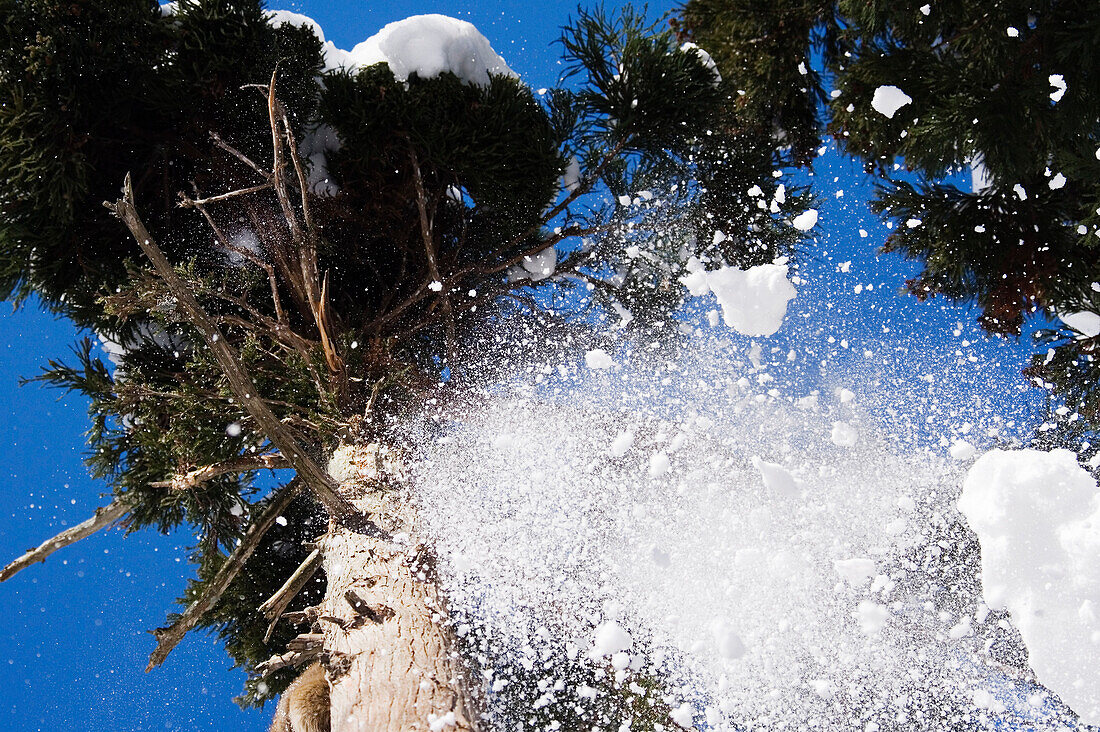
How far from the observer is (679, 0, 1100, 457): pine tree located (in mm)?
3143

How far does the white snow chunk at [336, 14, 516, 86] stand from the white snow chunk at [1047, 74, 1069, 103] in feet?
8.84

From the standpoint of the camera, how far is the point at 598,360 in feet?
13.5

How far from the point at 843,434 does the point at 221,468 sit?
Answer: 10.5 ft

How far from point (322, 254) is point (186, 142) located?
940 mm

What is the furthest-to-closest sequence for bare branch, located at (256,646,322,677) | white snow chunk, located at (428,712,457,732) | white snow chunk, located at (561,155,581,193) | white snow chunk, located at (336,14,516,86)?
white snow chunk, located at (561,155,581,193), white snow chunk, located at (336,14,516,86), bare branch, located at (256,646,322,677), white snow chunk, located at (428,712,457,732)

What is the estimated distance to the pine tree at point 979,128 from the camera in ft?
10.3

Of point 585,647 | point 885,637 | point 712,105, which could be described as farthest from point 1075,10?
point 585,647

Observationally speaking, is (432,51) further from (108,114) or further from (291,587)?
(291,587)

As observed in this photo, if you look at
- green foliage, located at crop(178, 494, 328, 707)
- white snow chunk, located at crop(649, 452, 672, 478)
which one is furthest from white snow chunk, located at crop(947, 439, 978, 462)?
green foliage, located at crop(178, 494, 328, 707)

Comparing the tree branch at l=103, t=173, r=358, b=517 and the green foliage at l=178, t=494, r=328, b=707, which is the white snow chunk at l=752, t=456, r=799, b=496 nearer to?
the tree branch at l=103, t=173, r=358, b=517

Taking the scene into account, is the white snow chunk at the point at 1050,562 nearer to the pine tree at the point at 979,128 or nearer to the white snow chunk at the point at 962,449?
the white snow chunk at the point at 962,449

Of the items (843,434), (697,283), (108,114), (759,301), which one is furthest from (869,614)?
(108,114)

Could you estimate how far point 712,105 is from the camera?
4.10m

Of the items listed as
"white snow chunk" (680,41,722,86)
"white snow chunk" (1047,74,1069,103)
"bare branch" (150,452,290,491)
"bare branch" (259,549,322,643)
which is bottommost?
"bare branch" (259,549,322,643)
